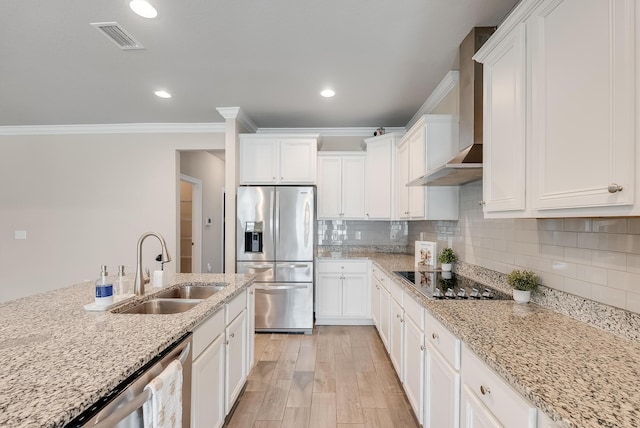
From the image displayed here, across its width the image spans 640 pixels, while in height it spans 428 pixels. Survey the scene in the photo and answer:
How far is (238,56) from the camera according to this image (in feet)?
7.97

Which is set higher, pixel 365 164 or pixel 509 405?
pixel 365 164

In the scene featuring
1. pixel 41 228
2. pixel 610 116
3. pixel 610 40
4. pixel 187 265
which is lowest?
pixel 187 265

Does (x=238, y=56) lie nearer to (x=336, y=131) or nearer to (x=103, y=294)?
(x=103, y=294)

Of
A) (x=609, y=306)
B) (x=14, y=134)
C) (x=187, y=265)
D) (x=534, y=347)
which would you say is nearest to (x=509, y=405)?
(x=534, y=347)

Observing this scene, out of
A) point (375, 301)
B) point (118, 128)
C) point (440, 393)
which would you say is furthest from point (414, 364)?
point (118, 128)

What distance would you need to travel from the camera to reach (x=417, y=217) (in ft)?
10.1

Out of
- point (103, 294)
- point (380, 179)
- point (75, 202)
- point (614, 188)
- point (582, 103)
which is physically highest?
point (380, 179)

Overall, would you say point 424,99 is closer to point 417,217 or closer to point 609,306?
point 417,217

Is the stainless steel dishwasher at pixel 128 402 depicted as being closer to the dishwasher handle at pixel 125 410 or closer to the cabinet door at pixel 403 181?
the dishwasher handle at pixel 125 410

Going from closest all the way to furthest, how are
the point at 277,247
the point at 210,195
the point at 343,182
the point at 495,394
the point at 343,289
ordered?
the point at 495,394, the point at 277,247, the point at 343,289, the point at 343,182, the point at 210,195

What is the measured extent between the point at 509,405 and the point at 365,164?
3.32 metres

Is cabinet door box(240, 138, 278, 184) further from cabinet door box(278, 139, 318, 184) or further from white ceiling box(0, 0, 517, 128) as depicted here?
white ceiling box(0, 0, 517, 128)

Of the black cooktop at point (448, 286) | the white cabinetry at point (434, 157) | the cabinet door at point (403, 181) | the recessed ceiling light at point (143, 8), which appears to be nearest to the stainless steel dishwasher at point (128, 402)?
the black cooktop at point (448, 286)

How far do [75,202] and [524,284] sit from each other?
5.27 m
